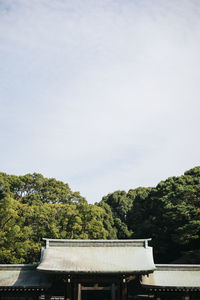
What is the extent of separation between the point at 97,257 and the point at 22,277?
15.2 ft

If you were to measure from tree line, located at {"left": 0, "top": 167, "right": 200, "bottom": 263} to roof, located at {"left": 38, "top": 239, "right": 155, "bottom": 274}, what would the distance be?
12680mm

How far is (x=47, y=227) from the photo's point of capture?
3481 centimetres

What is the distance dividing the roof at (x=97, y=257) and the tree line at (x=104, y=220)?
12.7 meters

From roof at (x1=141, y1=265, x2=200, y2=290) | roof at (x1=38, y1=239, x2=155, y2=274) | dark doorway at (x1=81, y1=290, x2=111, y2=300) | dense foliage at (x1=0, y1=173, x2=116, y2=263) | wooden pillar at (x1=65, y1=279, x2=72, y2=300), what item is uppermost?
dense foliage at (x1=0, y1=173, x2=116, y2=263)

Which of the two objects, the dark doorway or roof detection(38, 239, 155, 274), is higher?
roof detection(38, 239, 155, 274)

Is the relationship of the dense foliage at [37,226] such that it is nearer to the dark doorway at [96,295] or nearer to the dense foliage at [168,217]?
the dense foliage at [168,217]

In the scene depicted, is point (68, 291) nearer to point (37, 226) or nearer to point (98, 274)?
point (98, 274)

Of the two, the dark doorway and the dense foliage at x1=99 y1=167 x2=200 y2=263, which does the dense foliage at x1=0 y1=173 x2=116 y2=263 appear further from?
the dark doorway

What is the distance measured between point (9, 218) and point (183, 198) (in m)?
20.1

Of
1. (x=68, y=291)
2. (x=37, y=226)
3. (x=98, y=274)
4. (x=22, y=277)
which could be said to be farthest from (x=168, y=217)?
(x=22, y=277)

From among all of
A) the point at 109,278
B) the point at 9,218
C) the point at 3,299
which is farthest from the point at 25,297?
the point at 9,218

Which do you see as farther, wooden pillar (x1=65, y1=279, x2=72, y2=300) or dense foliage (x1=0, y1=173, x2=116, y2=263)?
dense foliage (x1=0, y1=173, x2=116, y2=263)

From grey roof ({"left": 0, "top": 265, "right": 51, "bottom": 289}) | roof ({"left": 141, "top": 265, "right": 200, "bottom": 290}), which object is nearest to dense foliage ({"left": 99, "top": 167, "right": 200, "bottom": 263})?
roof ({"left": 141, "top": 265, "right": 200, "bottom": 290})

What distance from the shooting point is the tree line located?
3200 cm
